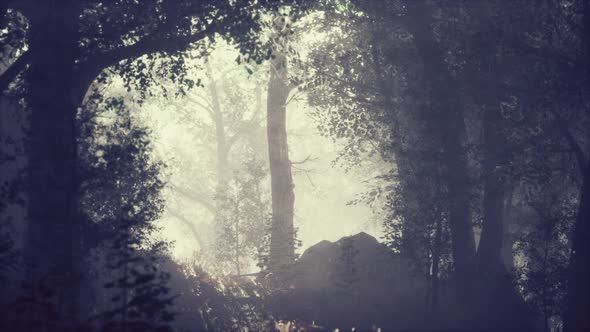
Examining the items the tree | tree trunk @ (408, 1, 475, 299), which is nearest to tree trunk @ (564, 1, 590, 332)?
tree trunk @ (408, 1, 475, 299)

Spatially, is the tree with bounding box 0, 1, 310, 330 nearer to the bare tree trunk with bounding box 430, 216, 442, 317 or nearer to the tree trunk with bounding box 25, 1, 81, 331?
the tree trunk with bounding box 25, 1, 81, 331

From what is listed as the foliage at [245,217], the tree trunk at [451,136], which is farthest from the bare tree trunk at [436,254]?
the foliage at [245,217]

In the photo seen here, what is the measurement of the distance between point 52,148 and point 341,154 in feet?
39.1

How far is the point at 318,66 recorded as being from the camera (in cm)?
1903

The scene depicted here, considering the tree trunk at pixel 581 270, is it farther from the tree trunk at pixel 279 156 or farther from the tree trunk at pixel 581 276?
the tree trunk at pixel 279 156

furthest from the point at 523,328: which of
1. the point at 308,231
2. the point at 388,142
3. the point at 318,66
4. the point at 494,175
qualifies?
the point at 308,231

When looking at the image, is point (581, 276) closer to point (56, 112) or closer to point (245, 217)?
point (56, 112)

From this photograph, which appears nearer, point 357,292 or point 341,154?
point 357,292

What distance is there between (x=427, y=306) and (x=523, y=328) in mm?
3417

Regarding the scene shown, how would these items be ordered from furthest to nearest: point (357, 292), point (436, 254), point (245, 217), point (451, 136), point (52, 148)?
point (245, 217), point (357, 292), point (451, 136), point (436, 254), point (52, 148)

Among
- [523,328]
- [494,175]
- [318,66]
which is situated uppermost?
[318,66]

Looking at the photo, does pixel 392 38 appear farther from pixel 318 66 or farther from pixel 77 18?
pixel 77 18

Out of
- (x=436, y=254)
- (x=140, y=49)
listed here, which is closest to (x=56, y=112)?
(x=140, y=49)

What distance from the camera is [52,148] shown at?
11.0 m
